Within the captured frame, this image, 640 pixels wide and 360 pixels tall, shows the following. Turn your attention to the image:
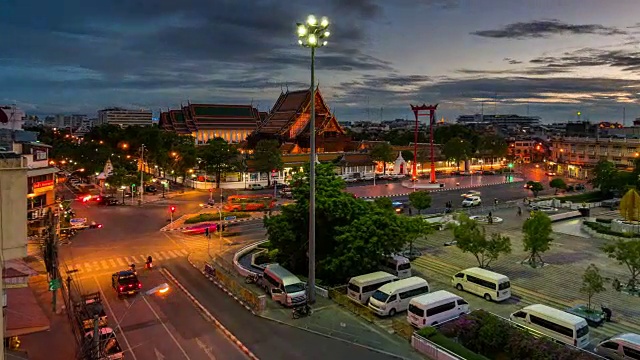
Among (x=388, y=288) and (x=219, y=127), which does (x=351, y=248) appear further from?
(x=219, y=127)

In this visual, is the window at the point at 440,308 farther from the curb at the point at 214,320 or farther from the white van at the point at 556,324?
the curb at the point at 214,320

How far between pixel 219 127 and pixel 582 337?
10838cm

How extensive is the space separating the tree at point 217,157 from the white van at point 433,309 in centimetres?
5081

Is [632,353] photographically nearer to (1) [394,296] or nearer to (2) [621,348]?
(2) [621,348]

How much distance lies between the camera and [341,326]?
22875mm

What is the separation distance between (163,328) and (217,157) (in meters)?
48.8

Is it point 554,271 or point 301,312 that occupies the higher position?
point 554,271

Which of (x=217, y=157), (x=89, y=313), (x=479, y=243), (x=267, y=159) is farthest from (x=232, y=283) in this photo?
(x=267, y=159)

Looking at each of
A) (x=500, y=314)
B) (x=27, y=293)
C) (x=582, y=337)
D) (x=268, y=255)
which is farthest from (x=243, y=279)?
(x=582, y=337)

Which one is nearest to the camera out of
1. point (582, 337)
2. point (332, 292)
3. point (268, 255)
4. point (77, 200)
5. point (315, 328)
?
point (582, 337)

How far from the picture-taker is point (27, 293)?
22.8 metres

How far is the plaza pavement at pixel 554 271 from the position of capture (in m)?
24.9

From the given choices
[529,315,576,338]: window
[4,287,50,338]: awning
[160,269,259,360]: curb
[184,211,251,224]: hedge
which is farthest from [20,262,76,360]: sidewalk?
[184,211,251,224]: hedge

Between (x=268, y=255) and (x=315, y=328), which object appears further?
(x=268, y=255)
